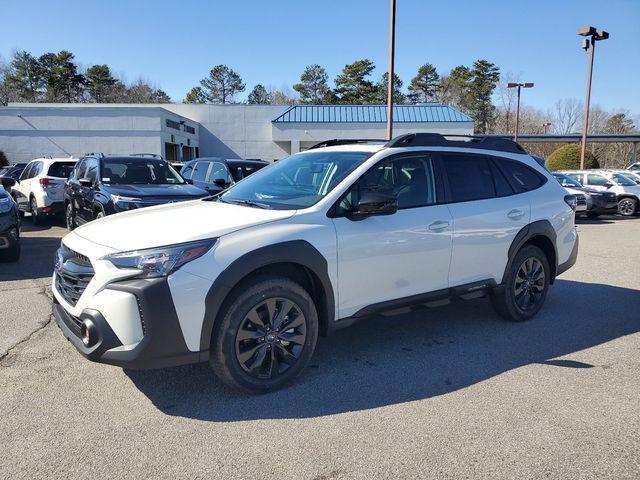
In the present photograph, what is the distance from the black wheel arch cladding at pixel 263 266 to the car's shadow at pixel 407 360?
0.49 metres

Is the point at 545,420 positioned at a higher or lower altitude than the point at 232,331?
lower

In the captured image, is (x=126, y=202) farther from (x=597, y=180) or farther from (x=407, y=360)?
(x=597, y=180)

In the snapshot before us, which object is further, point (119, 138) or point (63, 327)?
point (119, 138)

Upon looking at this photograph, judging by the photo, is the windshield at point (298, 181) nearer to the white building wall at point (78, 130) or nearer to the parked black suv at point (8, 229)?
the parked black suv at point (8, 229)

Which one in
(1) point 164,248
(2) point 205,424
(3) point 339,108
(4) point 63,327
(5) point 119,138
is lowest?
(2) point 205,424

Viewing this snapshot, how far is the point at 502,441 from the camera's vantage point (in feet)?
9.89

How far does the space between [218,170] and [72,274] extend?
841 cm

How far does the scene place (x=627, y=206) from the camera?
1752cm

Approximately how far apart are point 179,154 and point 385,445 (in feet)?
129

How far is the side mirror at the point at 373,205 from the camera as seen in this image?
12.3 ft

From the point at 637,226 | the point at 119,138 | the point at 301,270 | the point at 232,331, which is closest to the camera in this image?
the point at 232,331

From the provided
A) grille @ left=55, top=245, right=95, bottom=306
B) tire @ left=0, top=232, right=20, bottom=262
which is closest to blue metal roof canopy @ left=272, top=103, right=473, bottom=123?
tire @ left=0, top=232, right=20, bottom=262

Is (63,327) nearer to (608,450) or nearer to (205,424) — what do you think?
(205,424)

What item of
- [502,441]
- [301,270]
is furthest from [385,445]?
[301,270]
